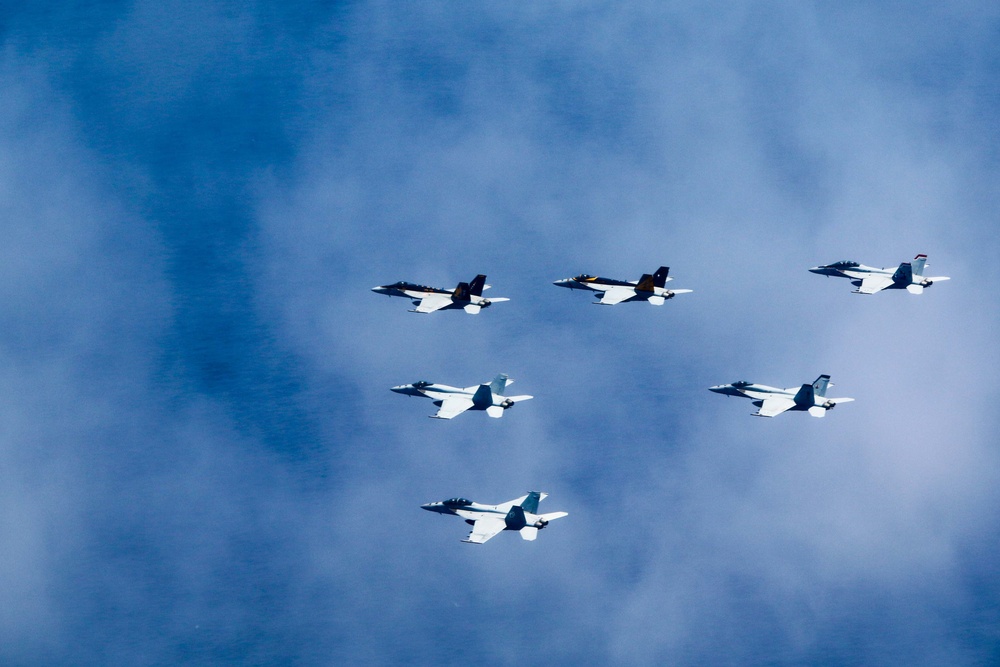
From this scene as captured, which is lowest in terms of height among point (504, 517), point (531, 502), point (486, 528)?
point (486, 528)

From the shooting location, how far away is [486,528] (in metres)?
194

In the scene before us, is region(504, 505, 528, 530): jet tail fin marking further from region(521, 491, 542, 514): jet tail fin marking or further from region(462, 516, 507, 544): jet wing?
region(521, 491, 542, 514): jet tail fin marking

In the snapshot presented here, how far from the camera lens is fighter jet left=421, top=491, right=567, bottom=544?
621 ft

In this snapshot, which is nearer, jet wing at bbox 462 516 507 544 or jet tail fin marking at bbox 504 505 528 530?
jet wing at bbox 462 516 507 544

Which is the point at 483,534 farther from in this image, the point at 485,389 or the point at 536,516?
the point at 485,389

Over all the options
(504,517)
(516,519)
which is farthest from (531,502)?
(504,517)

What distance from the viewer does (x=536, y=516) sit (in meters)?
191

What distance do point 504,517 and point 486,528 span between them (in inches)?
133

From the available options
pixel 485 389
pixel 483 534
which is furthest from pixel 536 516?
pixel 485 389

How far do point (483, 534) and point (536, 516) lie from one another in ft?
25.1

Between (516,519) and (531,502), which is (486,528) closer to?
(516,519)

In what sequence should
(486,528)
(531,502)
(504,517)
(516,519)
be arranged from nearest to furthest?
(516,519) → (531,502) → (486,528) → (504,517)

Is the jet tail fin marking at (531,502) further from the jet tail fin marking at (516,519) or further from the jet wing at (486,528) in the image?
the jet wing at (486,528)

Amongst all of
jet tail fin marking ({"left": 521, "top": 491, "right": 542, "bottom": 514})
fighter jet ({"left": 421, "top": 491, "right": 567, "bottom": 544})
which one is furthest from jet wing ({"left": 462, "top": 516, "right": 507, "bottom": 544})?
jet tail fin marking ({"left": 521, "top": 491, "right": 542, "bottom": 514})
